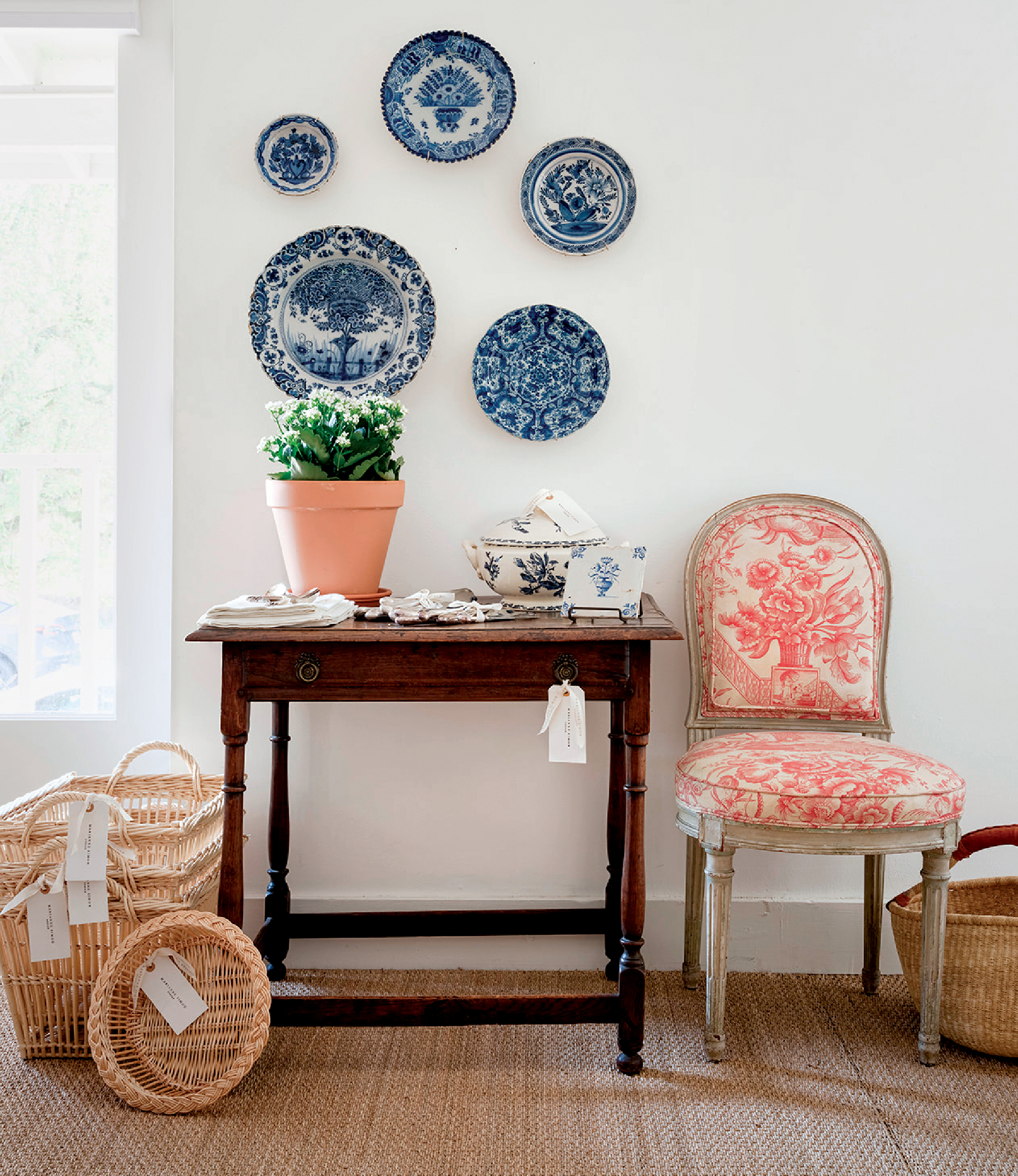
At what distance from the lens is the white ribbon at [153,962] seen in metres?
1.59

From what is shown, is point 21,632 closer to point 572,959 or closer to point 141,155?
point 141,155

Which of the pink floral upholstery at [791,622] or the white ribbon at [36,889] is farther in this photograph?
the pink floral upholstery at [791,622]

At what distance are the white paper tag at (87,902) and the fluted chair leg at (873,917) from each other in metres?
1.45

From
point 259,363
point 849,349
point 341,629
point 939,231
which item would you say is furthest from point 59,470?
point 939,231

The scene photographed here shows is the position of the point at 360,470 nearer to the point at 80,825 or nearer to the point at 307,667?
the point at 307,667

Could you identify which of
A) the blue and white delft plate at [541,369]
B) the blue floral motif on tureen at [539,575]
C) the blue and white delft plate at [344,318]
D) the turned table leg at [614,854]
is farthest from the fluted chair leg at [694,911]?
the blue and white delft plate at [344,318]

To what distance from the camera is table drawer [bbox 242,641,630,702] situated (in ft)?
5.21

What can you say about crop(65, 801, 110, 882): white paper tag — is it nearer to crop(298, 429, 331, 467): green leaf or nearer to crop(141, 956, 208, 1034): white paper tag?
crop(141, 956, 208, 1034): white paper tag

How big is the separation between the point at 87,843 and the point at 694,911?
1165mm

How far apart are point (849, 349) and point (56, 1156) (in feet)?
6.69

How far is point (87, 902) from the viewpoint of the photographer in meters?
1.57

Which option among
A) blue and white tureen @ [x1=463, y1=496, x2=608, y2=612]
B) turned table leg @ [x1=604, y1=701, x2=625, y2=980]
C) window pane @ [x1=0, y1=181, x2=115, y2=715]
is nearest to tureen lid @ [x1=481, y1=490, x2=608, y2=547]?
blue and white tureen @ [x1=463, y1=496, x2=608, y2=612]

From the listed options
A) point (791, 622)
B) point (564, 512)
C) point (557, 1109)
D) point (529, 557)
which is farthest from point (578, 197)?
point (557, 1109)

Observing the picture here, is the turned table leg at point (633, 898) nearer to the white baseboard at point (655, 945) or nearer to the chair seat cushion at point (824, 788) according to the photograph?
the chair seat cushion at point (824, 788)
